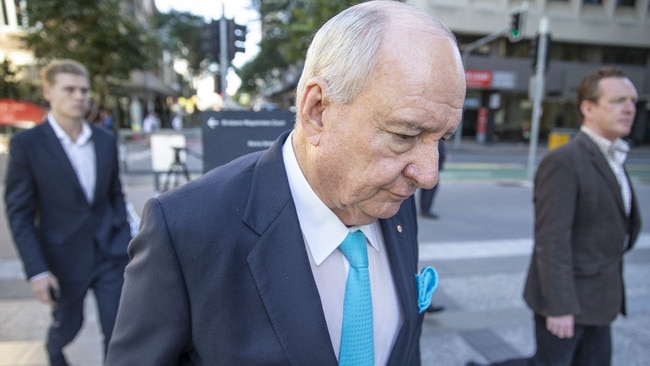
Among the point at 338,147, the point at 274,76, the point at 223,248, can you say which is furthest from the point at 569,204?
the point at 274,76

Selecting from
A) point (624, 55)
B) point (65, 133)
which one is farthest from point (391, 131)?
point (624, 55)

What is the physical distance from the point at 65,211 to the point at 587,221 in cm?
285

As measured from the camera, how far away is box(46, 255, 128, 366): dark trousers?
93.9 inches

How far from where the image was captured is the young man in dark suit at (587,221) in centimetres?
204

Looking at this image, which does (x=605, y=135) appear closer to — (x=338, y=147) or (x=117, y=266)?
(x=338, y=147)

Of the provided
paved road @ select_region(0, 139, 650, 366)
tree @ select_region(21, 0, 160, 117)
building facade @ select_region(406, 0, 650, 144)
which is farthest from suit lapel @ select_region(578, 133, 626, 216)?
building facade @ select_region(406, 0, 650, 144)

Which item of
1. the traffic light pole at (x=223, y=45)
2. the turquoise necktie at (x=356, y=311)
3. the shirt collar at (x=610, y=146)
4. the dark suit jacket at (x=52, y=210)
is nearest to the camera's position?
the turquoise necktie at (x=356, y=311)

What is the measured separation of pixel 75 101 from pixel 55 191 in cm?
55

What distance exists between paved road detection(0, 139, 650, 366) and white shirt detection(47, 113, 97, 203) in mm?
1333

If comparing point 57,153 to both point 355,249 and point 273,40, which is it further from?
point 273,40

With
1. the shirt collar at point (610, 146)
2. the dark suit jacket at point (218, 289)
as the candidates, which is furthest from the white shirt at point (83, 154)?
the shirt collar at point (610, 146)

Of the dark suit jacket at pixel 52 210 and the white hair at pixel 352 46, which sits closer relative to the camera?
the white hair at pixel 352 46

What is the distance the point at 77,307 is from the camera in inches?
95.3

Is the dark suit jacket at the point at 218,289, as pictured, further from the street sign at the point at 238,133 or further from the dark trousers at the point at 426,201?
the dark trousers at the point at 426,201
